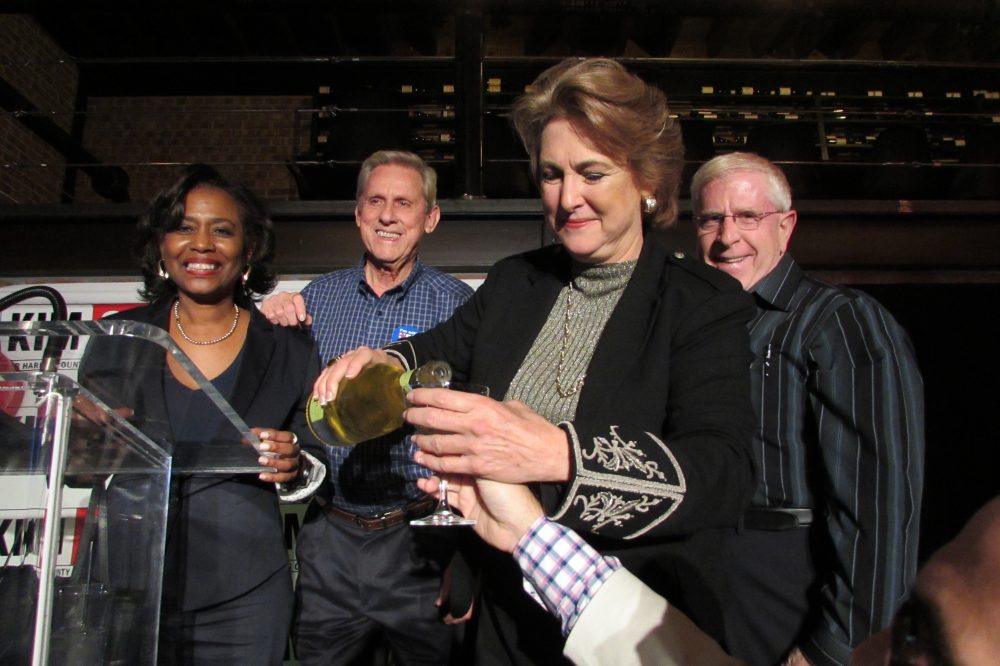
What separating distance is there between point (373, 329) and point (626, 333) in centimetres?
135

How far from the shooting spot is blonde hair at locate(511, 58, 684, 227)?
3.75ft

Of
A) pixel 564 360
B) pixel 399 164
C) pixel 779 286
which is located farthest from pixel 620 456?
pixel 399 164

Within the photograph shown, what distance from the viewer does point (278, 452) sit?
54.0 inches

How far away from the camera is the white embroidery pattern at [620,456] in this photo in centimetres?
82

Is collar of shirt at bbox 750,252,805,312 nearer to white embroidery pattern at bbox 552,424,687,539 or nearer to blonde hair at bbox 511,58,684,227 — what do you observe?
blonde hair at bbox 511,58,684,227

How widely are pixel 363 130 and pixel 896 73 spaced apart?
4.78 m

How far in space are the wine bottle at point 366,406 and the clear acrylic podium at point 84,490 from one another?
205mm

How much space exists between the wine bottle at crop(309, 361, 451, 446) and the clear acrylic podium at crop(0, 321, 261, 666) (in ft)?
0.67

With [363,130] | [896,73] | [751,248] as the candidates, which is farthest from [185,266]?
[896,73]

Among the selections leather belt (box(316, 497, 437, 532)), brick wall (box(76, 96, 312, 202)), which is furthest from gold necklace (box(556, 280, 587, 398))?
brick wall (box(76, 96, 312, 202))

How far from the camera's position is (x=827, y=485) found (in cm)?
144

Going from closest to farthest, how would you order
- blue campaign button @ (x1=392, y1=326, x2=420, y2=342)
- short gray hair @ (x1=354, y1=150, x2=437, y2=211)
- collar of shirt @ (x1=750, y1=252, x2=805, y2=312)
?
1. collar of shirt @ (x1=750, y1=252, x2=805, y2=312)
2. blue campaign button @ (x1=392, y1=326, x2=420, y2=342)
3. short gray hair @ (x1=354, y1=150, x2=437, y2=211)

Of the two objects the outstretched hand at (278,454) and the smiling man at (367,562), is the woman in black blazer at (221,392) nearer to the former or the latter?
the outstretched hand at (278,454)

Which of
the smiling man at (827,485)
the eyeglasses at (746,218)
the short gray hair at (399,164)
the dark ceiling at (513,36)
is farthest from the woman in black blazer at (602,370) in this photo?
the dark ceiling at (513,36)
